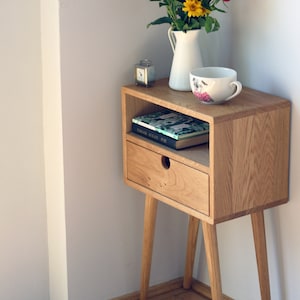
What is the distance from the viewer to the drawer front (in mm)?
1909

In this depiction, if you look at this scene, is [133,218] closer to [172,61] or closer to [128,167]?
[128,167]

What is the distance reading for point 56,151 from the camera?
216cm

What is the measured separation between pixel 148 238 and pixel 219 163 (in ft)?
1.62

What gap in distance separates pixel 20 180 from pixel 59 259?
10.7 inches

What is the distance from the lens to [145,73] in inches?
82.5

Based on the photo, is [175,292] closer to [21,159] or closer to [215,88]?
[21,159]

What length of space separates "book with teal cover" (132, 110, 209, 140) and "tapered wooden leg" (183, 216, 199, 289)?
14.2 inches

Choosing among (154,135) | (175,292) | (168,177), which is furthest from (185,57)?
(175,292)

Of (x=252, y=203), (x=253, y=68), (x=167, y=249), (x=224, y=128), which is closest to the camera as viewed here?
(x=224, y=128)

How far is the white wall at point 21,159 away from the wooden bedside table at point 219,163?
0.89ft

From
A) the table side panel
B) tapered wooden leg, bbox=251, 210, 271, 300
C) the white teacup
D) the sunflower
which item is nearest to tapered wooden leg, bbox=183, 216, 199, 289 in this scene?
tapered wooden leg, bbox=251, 210, 271, 300

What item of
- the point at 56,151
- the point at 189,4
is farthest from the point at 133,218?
the point at 189,4

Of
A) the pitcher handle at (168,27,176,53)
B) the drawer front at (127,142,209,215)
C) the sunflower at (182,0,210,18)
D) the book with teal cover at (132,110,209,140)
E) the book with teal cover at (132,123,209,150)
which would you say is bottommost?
the drawer front at (127,142,209,215)

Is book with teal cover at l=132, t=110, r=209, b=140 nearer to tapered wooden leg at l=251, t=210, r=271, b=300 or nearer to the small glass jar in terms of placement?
the small glass jar
